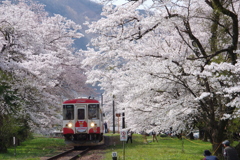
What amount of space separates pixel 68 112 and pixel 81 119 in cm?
84

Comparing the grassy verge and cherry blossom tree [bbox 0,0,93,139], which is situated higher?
cherry blossom tree [bbox 0,0,93,139]

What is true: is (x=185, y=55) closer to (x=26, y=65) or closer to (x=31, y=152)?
(x=26, y=65)

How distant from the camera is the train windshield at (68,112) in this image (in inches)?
812

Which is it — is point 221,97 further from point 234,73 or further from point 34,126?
point 34,126

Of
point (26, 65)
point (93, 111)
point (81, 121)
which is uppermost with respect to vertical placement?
point (26, 65)

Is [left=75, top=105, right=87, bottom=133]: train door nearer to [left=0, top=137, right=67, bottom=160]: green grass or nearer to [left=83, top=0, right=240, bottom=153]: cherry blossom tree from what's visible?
[left=0, top=137, right=67, bottom=160]: green grass

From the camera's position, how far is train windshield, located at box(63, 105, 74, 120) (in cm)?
2062

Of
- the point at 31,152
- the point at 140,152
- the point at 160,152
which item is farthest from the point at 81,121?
the point at 160,152

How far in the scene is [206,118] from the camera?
13.1 m

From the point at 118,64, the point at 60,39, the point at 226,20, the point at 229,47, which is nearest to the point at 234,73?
the point at 229,47

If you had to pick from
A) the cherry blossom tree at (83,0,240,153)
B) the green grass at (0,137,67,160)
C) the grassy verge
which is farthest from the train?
the cherry blossom tree at (83,0,240,153)

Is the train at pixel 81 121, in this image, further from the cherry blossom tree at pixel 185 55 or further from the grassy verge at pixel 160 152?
the cherry blossom tree at pixel 185 55

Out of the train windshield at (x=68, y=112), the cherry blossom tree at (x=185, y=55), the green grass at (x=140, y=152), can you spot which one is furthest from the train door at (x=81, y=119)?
the cherry blossom tree at (x=185, y=55)

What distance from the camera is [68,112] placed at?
814 inches
